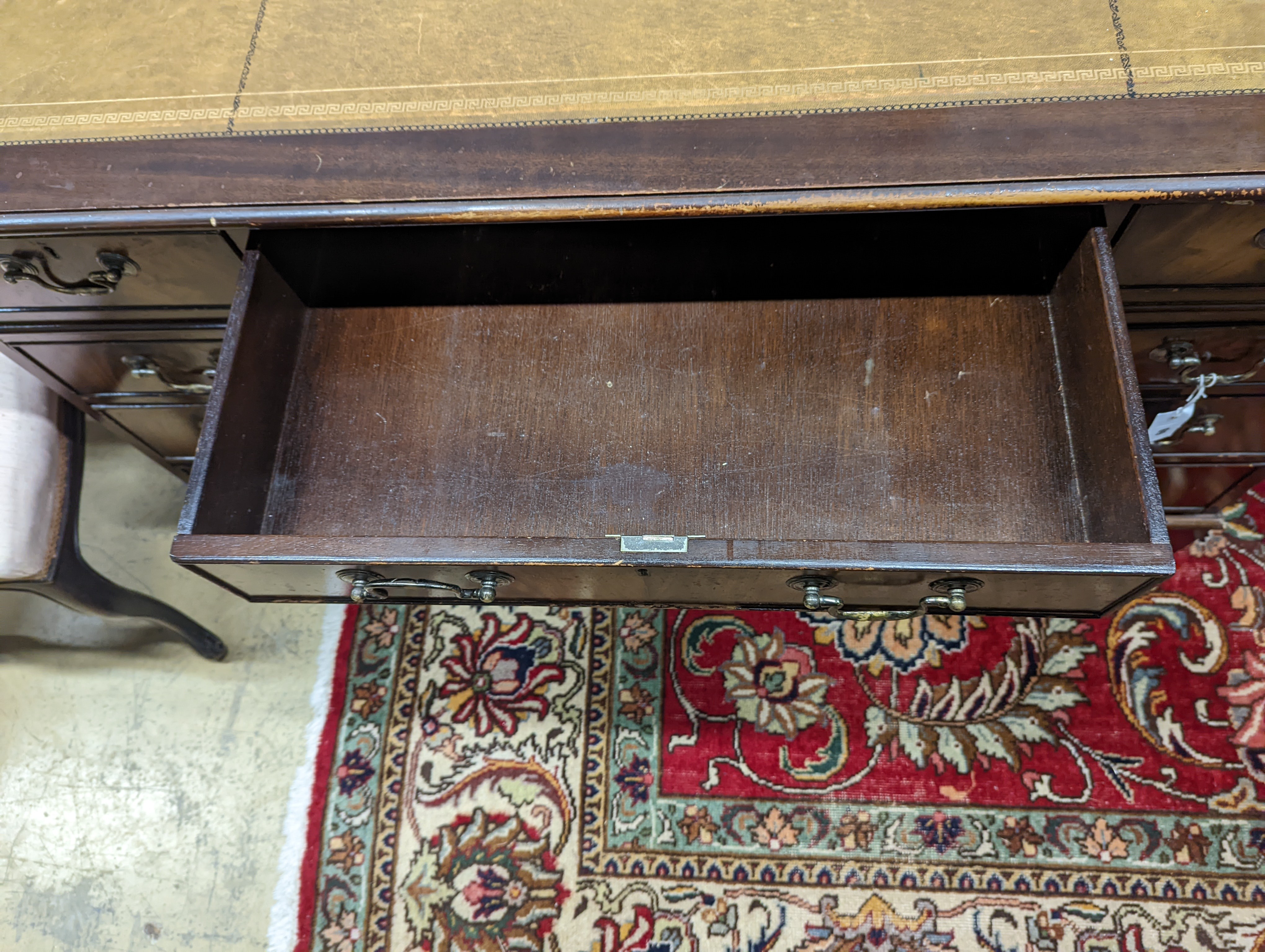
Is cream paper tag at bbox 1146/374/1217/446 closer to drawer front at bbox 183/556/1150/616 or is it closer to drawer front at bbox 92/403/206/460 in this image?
drawer front at bbox 183/556/1150/616

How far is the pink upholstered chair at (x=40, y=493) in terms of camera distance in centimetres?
96

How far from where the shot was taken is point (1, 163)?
2.47 ft

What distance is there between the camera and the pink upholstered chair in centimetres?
96

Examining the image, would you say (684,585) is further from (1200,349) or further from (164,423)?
(164,423)

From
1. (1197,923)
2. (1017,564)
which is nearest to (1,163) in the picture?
(1017,564)

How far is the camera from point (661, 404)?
0.79m

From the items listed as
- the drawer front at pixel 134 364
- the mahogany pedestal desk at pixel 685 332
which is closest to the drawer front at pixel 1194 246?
the mahogany pedestal desk at pixel 685 332

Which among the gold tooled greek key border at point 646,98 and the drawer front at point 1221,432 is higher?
the gold tooled greek key border at point 646,98

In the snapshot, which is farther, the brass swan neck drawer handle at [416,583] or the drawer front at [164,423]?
the drawer front at [164,423]

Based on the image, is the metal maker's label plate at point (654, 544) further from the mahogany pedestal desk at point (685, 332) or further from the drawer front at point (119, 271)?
the drawer front at point (119, 271)

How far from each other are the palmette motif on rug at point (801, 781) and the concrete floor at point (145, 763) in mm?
112

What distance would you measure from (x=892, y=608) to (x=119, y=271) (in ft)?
2.62

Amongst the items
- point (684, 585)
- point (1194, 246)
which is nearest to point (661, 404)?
point (684, 585)

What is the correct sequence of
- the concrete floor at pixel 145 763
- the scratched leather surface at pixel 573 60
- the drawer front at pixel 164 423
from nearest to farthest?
the scratched leather surface at pixel 573 60 < the drawer front at pixel 164 423 < the concrete floor at pixel 145 763
